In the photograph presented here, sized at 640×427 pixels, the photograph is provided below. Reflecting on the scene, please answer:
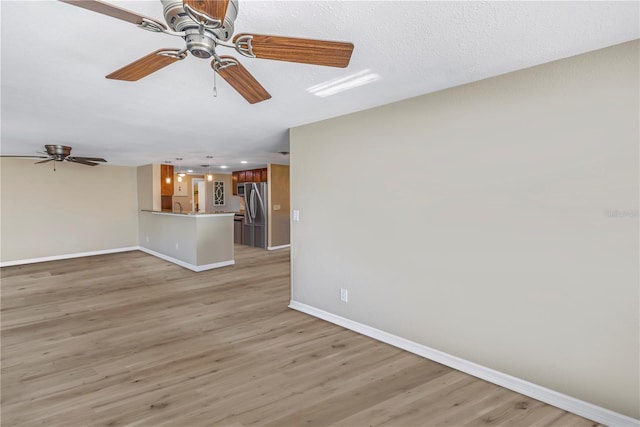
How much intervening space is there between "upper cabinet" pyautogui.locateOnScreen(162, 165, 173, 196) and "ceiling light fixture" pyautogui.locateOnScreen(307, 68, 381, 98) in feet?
22.1

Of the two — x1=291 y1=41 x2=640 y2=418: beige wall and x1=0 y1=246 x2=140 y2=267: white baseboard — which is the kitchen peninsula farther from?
x1=291 y1=41 x2=640 y2=418: beige wall

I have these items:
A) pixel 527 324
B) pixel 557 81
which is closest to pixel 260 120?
pixel 557 81

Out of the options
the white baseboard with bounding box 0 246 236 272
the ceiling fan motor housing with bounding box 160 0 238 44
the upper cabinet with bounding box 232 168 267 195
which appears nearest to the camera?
the ceiling fan motor housing with bounding box 160 0 238 44

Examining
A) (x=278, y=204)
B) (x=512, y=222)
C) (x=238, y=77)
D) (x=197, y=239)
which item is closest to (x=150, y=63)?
(x=238, y=77)

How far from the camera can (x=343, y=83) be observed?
2.57m

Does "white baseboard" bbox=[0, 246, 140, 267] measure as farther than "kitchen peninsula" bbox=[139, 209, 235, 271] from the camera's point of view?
Yes

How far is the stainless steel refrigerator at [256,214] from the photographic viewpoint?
8.93 meters

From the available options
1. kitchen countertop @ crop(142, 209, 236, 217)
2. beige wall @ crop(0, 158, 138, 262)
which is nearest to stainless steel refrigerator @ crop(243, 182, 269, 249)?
kitchen countertop @ crop(142, 209, 236, 217)

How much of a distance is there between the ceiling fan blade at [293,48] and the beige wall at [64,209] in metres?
8.28

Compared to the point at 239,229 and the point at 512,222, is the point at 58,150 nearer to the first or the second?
the point at 239,229

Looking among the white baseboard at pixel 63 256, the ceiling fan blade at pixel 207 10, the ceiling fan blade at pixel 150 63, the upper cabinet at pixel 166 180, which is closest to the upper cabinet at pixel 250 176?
the upper cabinet at pixel 166 180

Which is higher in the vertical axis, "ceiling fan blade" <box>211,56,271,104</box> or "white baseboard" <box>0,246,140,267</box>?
"ceiling fan blade" <box>211,56,271,104</box>

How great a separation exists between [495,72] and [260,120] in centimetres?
229

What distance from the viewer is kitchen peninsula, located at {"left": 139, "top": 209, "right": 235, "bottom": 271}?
6.57 meters
